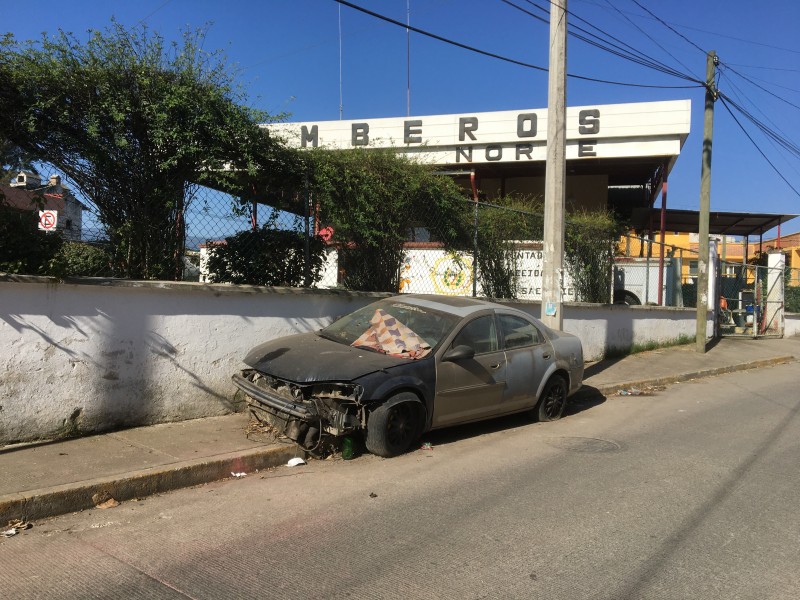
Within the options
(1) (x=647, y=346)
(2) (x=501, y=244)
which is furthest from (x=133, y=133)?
(1) (x=647, y=346)

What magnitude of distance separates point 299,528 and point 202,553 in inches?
26.9

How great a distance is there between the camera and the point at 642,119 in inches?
766

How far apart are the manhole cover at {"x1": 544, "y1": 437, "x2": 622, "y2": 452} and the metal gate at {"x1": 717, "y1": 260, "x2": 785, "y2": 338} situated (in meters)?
14.0

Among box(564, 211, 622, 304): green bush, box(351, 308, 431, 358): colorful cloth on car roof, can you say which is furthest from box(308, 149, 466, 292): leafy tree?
box(564, 211, 622, 304): green bush

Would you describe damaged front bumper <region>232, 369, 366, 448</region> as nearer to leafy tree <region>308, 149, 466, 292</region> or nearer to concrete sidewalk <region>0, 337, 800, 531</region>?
concrete sidewalk <region>0, 337, 800, 531</region>

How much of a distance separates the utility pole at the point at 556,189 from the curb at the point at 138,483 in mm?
5298

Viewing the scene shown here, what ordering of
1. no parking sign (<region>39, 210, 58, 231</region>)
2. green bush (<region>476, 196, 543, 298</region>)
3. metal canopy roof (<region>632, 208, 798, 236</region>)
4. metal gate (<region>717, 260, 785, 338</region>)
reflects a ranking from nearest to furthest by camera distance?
no parking sign (<region>39, 210, 58, 231</region>) < green bush (<region>476, 196, 543, 298</region>) < metal gate (<region>717, 260, 785, 338</region>) < metal canopy roof (<region>632, 208, 798, 236</region>)

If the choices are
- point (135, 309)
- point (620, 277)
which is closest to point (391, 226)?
point (135, 309)

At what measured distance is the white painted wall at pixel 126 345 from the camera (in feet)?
18.3

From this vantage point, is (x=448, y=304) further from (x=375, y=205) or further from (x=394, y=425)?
(x=375, y=205)

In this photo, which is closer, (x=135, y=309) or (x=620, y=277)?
(x=135, y=309)

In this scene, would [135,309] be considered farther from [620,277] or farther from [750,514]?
[620,277]

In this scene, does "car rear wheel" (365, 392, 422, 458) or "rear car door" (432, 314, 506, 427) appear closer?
"car rear wheel" (365, 392, 422, 458)

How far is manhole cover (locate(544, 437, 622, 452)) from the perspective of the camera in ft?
22.0
